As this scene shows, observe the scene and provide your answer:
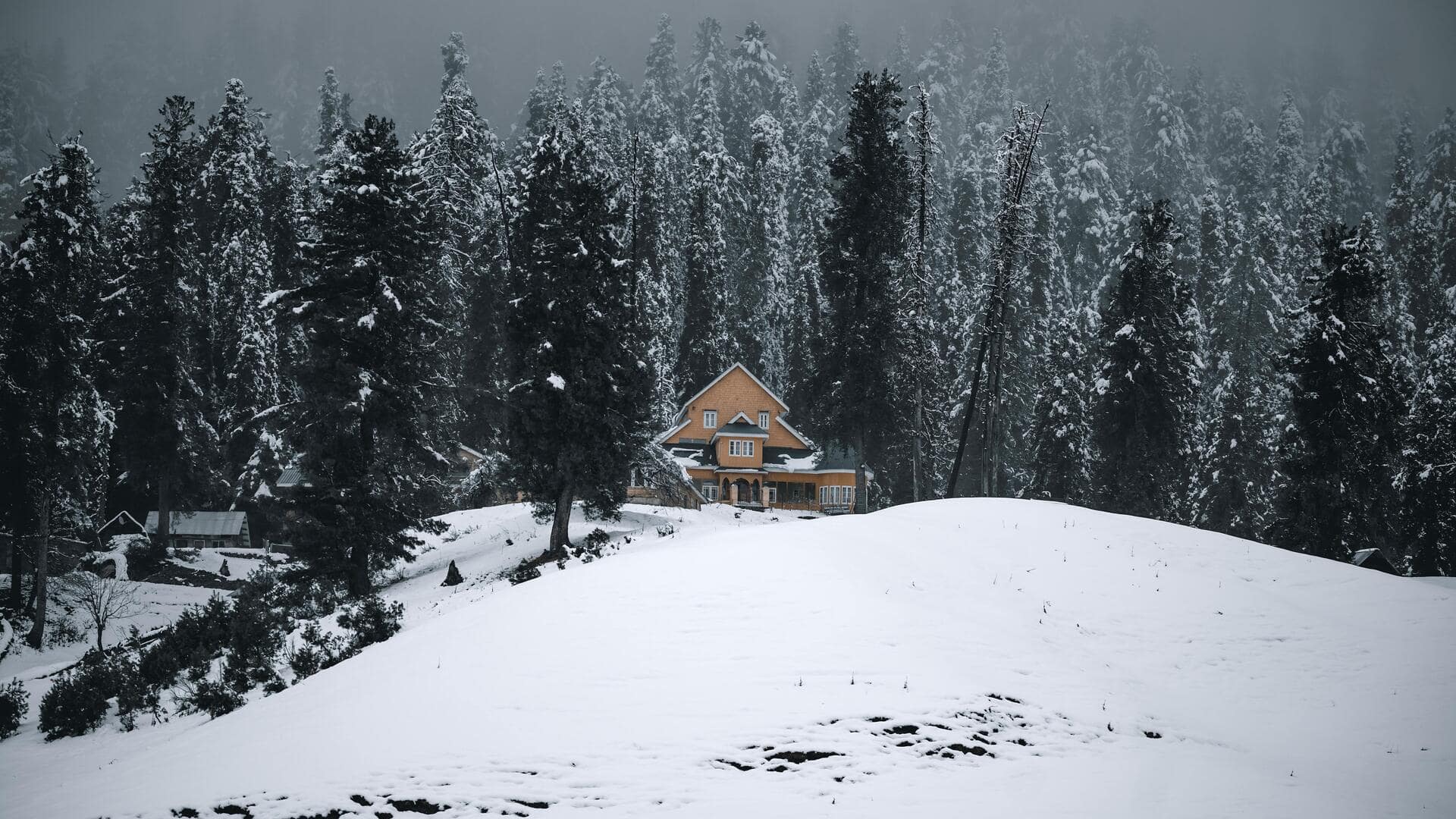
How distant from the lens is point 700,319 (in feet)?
205

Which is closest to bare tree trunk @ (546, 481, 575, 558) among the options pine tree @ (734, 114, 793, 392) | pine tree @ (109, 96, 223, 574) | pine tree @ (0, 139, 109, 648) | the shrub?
the shrub

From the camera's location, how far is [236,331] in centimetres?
5031

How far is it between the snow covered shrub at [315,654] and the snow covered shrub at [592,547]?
691 cm

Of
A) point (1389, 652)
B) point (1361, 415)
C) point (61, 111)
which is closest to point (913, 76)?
point (1361, 415)

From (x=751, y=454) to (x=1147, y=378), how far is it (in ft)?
75.2

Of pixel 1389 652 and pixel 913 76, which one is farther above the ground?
pixel 913 76

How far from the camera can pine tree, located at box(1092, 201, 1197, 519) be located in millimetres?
39469

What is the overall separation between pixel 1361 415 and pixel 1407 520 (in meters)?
5.05

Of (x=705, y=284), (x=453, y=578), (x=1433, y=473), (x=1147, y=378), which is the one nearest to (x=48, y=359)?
(x=453, y=578)

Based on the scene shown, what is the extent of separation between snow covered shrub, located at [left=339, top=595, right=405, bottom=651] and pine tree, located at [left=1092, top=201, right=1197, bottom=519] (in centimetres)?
3118

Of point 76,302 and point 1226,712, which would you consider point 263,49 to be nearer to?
point 76,302

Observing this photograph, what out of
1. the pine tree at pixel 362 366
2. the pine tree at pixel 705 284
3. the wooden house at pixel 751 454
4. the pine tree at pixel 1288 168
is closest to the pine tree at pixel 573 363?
the pine tree at pixel 362 366

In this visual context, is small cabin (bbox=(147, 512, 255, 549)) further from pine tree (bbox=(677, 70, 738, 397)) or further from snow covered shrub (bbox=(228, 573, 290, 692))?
pine tree (bbox=(677, 70, 738, 397))

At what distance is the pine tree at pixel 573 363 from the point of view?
103ft
